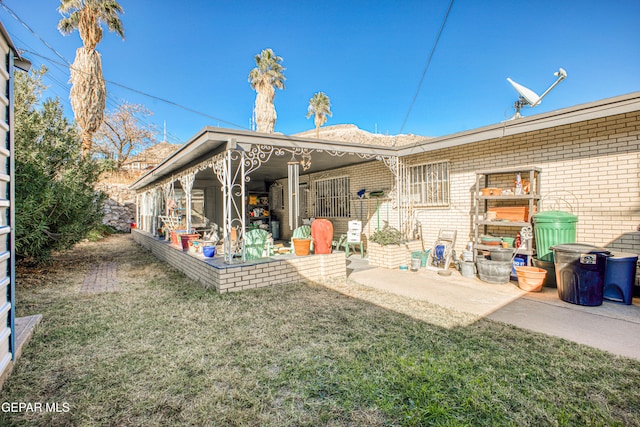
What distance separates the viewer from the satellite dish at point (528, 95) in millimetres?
5475

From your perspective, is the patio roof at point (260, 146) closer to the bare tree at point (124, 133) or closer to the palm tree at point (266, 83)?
the palm tree at point (266, 83)

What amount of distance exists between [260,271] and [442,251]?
3.97m

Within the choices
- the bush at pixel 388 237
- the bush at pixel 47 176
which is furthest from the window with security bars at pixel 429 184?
the bush at pixel 47 176

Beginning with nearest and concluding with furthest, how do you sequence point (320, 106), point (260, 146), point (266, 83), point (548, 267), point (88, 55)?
point (548, 267), point (260, 146), point (88, 55), point (266, 83), point (320, 106)

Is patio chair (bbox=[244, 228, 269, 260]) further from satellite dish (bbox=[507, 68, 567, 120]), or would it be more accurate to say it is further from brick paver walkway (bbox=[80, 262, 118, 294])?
satellite dish (bbox=[507, 68, 567, 120])

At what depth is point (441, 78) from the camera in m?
12.8

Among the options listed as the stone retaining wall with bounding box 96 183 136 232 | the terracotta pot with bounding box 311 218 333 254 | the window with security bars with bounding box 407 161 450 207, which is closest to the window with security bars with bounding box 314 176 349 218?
the window with security bars with bounding box 407 161 450 207

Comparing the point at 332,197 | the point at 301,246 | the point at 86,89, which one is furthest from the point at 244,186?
the point at 86,89

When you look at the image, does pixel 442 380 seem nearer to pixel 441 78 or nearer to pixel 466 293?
pixel 466 293

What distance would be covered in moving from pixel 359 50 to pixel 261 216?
28.7ft

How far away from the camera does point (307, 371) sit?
94.2 inches

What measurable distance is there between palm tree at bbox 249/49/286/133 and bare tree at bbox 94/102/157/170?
32.5 ft

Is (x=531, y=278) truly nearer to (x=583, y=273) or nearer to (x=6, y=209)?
(x=583, y=273)

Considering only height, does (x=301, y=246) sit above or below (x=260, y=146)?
below
